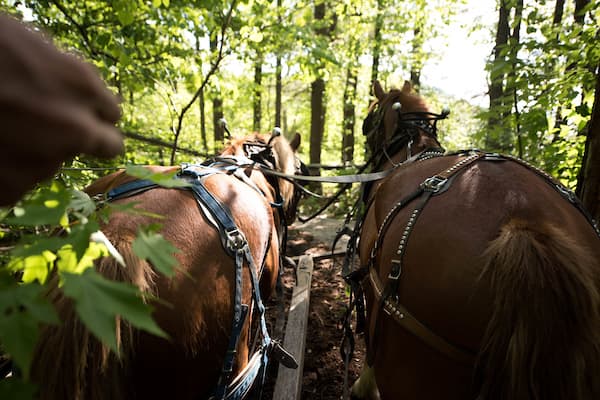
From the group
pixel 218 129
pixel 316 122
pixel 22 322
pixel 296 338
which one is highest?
pixel 316 122

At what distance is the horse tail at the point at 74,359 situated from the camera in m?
1.11

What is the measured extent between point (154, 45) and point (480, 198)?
4.58m

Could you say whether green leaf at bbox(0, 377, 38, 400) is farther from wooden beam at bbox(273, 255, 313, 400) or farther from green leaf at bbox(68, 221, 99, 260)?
wooden beam at bbox(273, 255, 313, 400)

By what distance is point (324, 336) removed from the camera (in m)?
3.74

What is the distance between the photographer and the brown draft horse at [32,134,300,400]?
1.12 m

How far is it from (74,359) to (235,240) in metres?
0.73

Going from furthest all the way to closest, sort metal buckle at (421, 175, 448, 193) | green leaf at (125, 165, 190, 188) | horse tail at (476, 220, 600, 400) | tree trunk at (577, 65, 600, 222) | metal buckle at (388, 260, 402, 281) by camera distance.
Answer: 1. tree trunk at (577, 65, 600, 222)
2. metal buckle at (421, 175, 448, 193)
3. metal buckle at (388, 260, 402, 281)
4. horse tail at (476, 220, 600, 400)
5. green leaf at (125, 165, 190, 188)

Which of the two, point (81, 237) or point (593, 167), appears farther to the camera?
point (593, 167)

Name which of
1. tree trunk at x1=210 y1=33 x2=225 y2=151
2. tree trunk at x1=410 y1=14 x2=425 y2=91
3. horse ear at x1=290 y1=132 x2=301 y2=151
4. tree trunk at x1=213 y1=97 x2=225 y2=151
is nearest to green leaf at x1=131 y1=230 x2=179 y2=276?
tree trunk at x1=210 y1=33 x2=225 y2=151

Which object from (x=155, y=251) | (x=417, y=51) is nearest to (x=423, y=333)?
(x=155, y=251)

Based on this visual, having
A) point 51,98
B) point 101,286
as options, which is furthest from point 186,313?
point 51,98

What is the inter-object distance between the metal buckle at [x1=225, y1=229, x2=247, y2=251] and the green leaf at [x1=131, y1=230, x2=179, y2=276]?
868mm

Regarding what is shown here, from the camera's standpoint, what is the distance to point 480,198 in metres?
1.58

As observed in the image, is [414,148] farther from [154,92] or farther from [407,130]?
[154,92]
